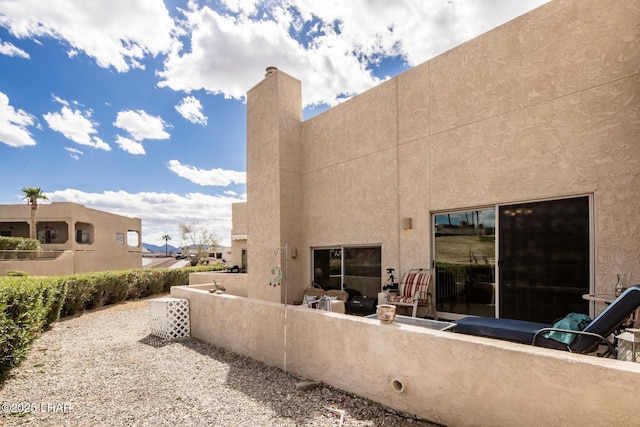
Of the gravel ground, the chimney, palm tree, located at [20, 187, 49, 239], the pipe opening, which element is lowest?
the gravel ground

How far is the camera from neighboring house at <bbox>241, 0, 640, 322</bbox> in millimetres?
4746

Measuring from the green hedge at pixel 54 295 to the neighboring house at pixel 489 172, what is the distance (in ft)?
16.8

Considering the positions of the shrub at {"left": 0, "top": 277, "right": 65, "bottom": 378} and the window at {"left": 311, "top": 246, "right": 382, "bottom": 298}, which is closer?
the shrub at {"left": 0, "top": 277, "right": 65, "bottom": 378}

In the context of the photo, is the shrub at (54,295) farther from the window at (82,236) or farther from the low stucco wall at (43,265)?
the window at (82,236)

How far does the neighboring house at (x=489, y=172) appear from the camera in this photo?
15.6 ft

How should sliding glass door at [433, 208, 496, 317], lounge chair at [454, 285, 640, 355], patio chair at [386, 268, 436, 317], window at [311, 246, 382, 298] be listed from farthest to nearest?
window at [311, 246, 382, 298], patio chair at [386, 268, 436, 317], sliding glass door at [433, 208, 496, 317], lounge chair at [454, 285, 640, 355]

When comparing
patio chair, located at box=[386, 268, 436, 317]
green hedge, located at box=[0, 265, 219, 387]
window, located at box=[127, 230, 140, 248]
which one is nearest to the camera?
green hedge, located at box=[0, 265, 219, 387]

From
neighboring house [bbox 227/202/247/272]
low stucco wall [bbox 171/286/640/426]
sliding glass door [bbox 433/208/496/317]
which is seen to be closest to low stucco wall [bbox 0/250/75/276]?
neighboring house [bbox 227/202/247/272]

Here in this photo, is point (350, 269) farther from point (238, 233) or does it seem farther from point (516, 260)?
point (238, 233)

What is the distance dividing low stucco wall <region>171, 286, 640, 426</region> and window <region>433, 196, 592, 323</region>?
9.85 feet

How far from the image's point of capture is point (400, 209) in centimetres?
742

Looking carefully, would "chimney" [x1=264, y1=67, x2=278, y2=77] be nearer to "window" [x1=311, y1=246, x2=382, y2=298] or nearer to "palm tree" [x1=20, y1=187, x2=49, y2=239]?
"window" [x1=311, y1=246, x2=382, y2=298]

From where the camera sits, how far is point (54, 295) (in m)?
9.72

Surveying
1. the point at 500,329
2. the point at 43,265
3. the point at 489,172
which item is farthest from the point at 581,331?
the point at 43,265
